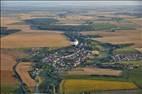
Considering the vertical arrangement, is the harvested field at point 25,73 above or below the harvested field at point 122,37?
below

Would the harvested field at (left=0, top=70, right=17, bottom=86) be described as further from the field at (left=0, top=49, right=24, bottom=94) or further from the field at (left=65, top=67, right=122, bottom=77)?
the field at (left=65, top=67, right=122, bottom=77)

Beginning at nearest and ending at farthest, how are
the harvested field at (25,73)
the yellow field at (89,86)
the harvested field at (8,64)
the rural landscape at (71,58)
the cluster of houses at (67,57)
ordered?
1. the yellow field at (89,86)
2. the rural landscape at (71,58)
3. the harvested field at (25,73)
4. the harvested field at (8,64)
5. the cluster of houses at (67,57)

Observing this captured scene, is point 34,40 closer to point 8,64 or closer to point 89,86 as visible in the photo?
point 8,64

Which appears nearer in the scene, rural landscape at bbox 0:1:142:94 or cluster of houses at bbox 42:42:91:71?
rural landscape at bbox 0:1:142:94

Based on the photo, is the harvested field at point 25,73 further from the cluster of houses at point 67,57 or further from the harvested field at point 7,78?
the cluster of houses at point 67,57

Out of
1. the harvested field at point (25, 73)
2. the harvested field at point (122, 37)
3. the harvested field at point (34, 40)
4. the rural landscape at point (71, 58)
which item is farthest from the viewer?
the harvested field at point (122, 37)

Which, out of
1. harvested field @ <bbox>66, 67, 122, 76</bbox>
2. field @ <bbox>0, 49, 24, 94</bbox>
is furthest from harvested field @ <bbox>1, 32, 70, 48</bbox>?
harvested field @ <bbox>66, 67, 122, 76</bbox>

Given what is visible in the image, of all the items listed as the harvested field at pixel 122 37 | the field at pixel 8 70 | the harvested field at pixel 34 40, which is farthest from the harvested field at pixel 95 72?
the harvested field at pixel 34 40

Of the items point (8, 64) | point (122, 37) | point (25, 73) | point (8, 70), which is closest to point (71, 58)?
point (8, 64)
